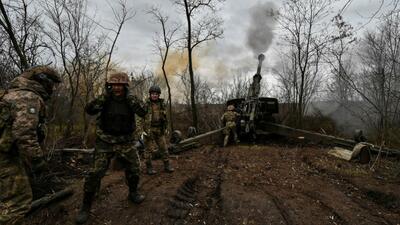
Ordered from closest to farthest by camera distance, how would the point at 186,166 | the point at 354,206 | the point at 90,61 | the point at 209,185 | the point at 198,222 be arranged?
the point at 198,222 → the point at 354,206 → the point at 209,185 → the point at 186,166 → the point at 90,61

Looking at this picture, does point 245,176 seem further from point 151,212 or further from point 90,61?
point 90,61

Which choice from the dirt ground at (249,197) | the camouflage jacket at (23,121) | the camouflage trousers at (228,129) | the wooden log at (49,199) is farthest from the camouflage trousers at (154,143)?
the camouflage trousers at (228,129)

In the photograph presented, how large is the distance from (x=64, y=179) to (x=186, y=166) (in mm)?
2637

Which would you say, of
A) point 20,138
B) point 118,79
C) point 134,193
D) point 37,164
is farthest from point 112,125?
point 20,138

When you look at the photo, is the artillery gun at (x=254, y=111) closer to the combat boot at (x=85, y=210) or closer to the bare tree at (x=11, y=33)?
the bare tree at (x=11, y=33)

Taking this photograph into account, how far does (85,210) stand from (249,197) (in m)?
2.44

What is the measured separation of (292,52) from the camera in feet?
66.3

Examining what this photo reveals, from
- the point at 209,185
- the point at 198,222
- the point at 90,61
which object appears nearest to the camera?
the point at 198,222

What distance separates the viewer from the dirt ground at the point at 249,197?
186 inches

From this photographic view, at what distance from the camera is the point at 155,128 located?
7.07 metres

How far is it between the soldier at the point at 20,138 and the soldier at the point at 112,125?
891 mm

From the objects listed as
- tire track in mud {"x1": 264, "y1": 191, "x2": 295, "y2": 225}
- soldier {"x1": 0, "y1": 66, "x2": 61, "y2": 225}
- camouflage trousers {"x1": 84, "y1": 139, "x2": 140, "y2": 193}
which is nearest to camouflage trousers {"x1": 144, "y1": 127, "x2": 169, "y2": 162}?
camouflage trousers {"x1": 84, "y1": 139, "x2": 140, "y2": 193}

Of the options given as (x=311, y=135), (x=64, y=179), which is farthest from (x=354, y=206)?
(x=311, y=135)

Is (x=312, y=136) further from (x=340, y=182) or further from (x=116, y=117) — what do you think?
(x=116, y=117)
